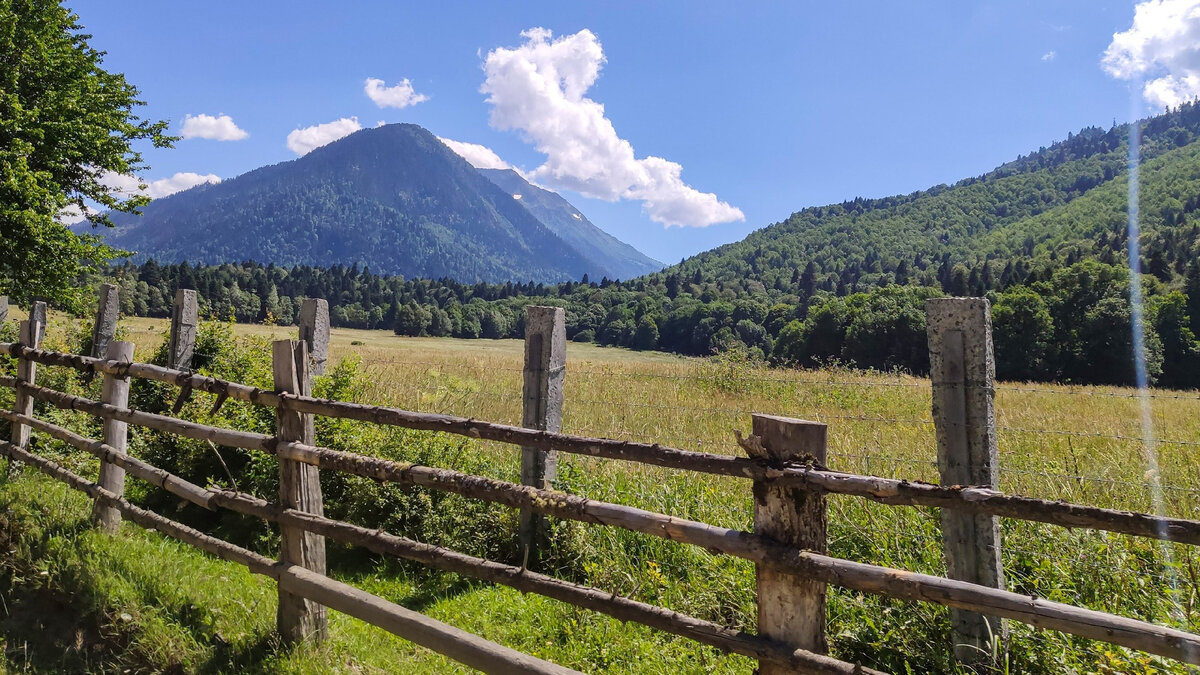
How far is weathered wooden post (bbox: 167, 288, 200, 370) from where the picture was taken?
7383 millimetres

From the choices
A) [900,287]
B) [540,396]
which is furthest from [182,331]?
[900,287]

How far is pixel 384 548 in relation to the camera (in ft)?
9.88

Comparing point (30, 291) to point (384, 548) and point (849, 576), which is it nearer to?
point (384, 548)

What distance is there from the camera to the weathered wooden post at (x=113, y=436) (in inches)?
187

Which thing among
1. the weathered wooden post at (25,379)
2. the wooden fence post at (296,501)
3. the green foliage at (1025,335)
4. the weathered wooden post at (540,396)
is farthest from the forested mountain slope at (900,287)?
the wooden fence post at (296,501)

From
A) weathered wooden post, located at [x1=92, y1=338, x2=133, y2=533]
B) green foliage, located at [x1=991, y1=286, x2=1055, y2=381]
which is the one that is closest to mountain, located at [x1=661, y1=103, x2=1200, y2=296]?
green foliage, located at [x1=991, y1=286, x2=1055, y2=381]

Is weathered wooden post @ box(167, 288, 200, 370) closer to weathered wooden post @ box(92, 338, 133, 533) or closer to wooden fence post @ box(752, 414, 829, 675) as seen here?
weathered wooden post @ box(92, 338, 133, 533)

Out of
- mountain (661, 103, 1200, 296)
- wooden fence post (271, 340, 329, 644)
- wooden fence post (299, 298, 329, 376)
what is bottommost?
wooden fence post (271, 340, 329, 644)

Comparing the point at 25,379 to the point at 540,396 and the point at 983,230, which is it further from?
the point at 983,230

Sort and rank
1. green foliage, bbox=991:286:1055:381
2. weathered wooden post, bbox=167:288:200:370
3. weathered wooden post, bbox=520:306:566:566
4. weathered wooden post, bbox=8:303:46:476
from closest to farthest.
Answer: weathered wooden post, bbox=520:306:566:566, weathered wooden post, bbox=8:303:46:476, weathered wooden post, bbox=167:288:200:370, green foliage, bbox=991:286:1055:381

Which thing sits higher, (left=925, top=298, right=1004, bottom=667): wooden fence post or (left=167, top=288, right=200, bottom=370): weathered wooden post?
(left=167, top=288, right=200, bottom=370): weathered wooden post

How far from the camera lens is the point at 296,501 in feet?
10.9

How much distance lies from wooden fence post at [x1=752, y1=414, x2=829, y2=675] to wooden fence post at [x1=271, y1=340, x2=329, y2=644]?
2.45 meters

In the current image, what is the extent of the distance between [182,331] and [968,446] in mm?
8107
